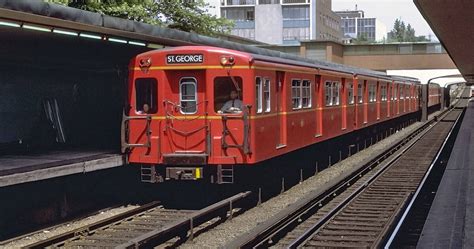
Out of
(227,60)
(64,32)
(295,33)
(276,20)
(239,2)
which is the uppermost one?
(239,2)

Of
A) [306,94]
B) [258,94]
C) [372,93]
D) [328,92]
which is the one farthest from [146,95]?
[372,93]

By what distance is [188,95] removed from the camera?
12.3 meters

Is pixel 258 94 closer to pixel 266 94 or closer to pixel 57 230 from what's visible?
pixel 266 94

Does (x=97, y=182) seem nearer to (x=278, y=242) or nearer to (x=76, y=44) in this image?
(x=76, y=44)

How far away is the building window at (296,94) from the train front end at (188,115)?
2.64m

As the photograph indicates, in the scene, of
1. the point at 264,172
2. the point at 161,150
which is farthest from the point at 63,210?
the point at 264,172

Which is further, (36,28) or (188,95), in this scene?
(188,95)

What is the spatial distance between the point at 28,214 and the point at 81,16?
350 centimetres

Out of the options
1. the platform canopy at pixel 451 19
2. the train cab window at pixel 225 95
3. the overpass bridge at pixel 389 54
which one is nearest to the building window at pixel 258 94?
the train cab window at pixel 225 95

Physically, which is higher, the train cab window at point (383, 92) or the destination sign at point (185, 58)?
the destination sign at point (185, 58)

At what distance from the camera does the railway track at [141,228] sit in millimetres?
9234

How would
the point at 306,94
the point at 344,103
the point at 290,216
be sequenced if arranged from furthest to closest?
the point at 344,103, the point at 306,94, the point at 290,216

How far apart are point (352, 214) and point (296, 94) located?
12.0 feet

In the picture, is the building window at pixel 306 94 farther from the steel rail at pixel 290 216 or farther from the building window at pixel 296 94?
the steel rail at pixel 290 216
